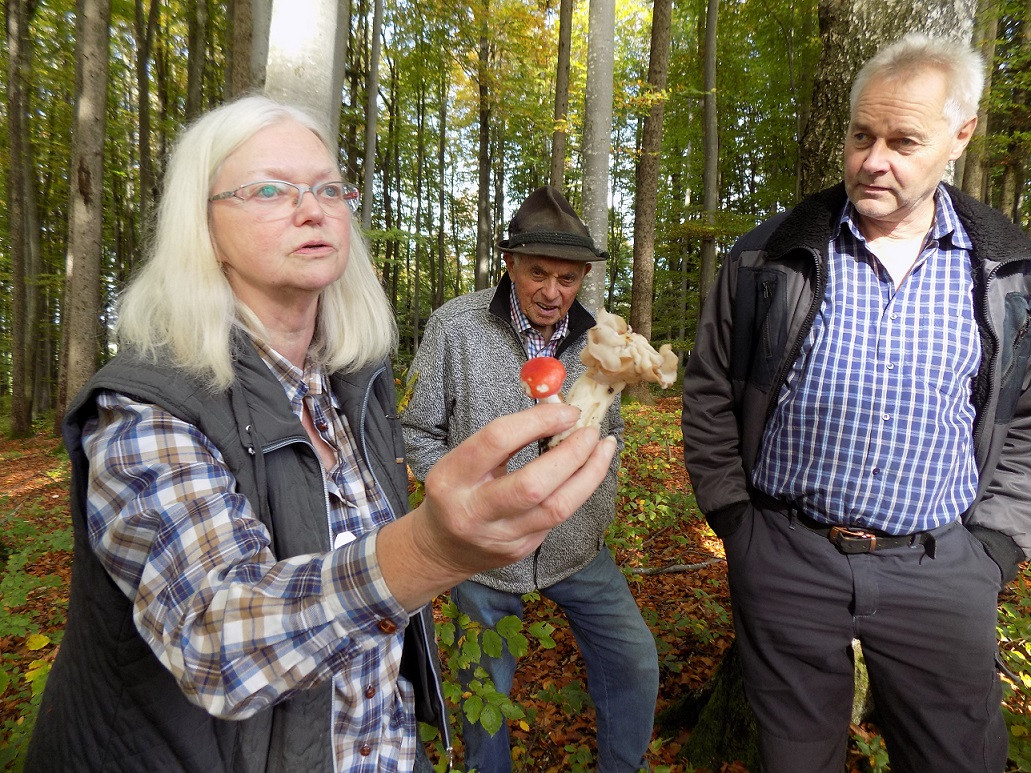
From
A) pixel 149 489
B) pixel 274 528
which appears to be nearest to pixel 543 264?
pixel 274 528

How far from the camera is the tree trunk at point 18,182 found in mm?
11203

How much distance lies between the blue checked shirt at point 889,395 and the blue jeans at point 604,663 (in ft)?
3.36

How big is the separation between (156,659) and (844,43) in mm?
3720

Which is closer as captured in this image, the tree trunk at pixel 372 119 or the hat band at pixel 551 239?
the hat band at pixel 551 239

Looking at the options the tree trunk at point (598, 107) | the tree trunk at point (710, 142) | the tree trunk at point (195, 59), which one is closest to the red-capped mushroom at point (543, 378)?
the tree trunk at point (598, 107)

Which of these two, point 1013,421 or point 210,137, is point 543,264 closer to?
point 210,137

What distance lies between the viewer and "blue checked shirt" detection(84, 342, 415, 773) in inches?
32.0

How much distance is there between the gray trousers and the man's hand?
5.53ft

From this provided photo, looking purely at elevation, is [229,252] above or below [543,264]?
below

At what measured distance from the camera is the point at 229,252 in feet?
4.57

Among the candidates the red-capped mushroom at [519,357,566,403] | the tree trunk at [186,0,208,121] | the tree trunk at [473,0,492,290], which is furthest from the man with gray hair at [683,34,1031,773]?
the tree trunk at [473,0,492,290]

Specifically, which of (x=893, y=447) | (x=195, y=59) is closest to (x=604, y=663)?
(x=893, y=447)

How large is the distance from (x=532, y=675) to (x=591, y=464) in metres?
3.48

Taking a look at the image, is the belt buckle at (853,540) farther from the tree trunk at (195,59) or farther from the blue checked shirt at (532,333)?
the tree trunk at (195,59)
